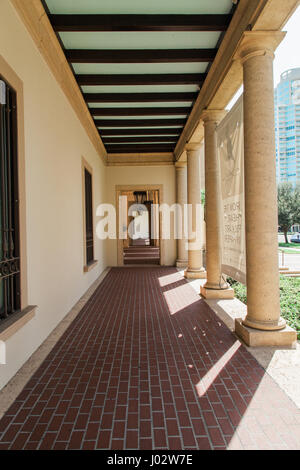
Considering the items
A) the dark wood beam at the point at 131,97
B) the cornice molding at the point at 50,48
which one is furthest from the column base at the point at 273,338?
the dark wood beam at the point at 131,97

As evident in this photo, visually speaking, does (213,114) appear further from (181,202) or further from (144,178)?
(144,178)

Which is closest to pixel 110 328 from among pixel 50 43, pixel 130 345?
pixel 130 345

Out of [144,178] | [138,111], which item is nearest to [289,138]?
[144,178]

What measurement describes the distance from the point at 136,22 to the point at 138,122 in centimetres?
469

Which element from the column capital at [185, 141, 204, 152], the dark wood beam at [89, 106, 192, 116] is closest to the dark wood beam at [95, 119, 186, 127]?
the column capital at [185, 141, 204, 152]

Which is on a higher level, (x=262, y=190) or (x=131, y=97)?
(x=131, y=97)

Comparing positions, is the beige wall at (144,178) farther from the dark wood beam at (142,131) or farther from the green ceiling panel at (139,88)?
the green ceiling panel at (139,88)

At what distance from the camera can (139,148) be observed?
12.5m

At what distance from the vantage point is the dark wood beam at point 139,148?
1220cm

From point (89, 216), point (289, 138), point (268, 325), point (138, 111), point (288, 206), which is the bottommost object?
point (268, 325)

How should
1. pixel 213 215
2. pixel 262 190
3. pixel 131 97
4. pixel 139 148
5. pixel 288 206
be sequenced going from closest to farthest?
pixel 262 190, pixel 213 215, pixel 131 97, pixel 139 148, pixel 288 206

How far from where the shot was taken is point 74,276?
22.4ft

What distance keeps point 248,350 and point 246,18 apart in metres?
4.30
